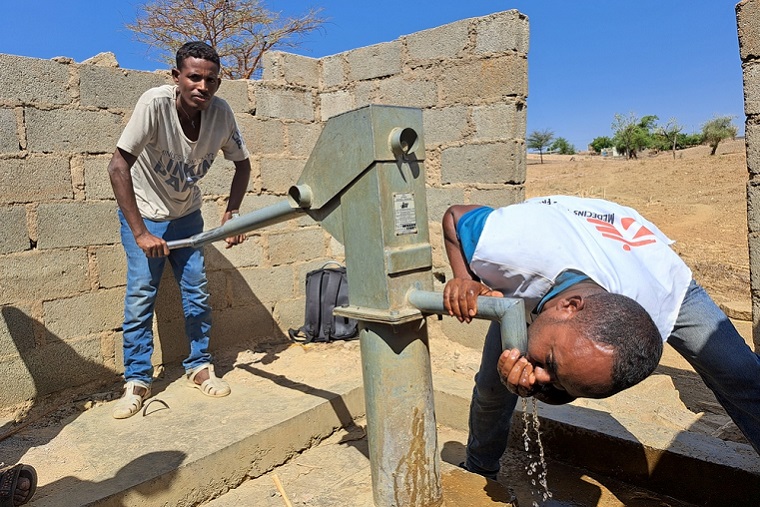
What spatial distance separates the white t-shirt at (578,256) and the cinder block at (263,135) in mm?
3101

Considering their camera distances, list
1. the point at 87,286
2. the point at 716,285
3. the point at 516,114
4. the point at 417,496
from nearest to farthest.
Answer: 1. the point at 417,496
2. the point at 87,286
3. the point at 516,114
4. the point at 716,285

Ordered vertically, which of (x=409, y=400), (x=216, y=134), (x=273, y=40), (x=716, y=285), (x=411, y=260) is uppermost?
(x=273, y=40)

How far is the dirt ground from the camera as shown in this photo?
8.67m

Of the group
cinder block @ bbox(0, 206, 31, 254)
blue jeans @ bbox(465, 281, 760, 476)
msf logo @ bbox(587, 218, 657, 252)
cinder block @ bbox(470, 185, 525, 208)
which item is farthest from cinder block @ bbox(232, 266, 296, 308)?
blue jeans @ bbox(465, 281, 760, 476)

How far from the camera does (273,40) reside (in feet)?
43.7

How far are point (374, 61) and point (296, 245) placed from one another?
1.67 meters

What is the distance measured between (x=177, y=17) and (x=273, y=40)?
2171 mm

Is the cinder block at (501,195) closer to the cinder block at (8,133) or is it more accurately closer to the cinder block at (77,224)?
the cinder block at (77,224)

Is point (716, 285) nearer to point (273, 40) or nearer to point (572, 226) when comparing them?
point (572, 226)

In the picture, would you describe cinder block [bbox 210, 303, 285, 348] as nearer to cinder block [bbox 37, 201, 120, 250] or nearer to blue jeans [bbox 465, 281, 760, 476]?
cinder block [bbox 37, 201, 120, 250]

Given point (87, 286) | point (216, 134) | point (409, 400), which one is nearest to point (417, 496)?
point (409, 400)

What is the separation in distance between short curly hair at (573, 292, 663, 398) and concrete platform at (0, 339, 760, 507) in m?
0.85

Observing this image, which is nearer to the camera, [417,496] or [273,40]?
[417,496]

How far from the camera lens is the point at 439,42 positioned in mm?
4434
